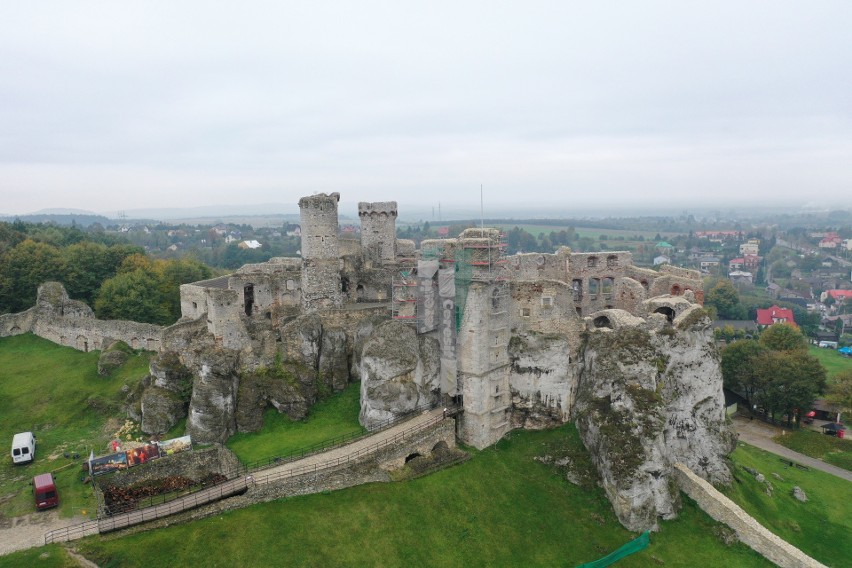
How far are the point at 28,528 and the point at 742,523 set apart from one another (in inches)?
1477

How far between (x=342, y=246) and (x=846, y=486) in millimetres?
45117

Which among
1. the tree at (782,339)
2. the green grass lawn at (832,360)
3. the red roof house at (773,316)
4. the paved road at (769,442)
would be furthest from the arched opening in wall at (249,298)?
the red roof house at (773,316)

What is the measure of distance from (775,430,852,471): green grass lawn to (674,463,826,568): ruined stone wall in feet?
71.5

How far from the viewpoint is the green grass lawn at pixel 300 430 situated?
108ft

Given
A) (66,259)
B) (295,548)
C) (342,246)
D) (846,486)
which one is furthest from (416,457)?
(66,259)

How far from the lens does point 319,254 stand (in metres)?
41.6

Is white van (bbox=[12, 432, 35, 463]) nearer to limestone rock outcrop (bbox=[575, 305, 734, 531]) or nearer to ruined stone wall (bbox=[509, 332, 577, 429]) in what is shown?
ruined stone wall (bbox=[509, 332, 577, 429])

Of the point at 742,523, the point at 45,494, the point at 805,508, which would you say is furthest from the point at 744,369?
the point at 45,494

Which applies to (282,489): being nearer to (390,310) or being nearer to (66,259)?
(390,310)

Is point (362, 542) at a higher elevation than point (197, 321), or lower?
lower

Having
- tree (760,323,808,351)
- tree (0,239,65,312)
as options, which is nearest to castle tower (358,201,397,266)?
tree (0,239,65,312)

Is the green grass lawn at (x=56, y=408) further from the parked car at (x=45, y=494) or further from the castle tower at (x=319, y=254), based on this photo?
the castle tower at (x=319, y=254)

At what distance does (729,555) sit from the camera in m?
31.3

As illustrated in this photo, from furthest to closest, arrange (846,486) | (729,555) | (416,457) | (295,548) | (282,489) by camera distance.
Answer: (846,486) < (416,457) < (729,555) < (282,489) < (295,548)
